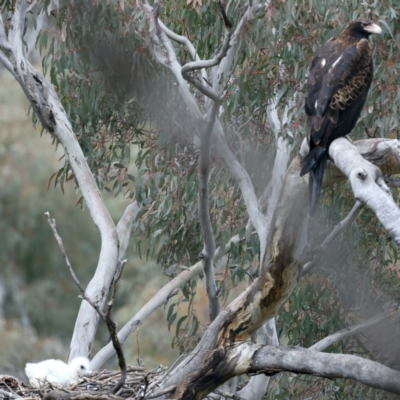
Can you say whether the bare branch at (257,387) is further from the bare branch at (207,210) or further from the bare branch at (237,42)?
the bare branch at (237,42)

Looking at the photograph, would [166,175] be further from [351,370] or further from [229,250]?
[351,370]

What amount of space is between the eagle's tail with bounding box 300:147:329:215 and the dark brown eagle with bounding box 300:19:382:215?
1.08 ft

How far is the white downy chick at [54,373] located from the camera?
456cm

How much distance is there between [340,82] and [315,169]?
95 cm

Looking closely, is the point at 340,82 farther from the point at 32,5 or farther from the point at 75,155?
the point at 32,5

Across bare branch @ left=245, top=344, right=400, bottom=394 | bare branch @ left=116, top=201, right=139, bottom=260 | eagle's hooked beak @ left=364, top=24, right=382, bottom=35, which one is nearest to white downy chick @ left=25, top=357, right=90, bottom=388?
bare branch @ left=245, top=344, right=400, bottom=394

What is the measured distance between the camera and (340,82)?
4516mm

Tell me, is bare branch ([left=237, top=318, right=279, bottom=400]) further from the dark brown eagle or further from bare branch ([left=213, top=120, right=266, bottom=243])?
the dark brown eagle

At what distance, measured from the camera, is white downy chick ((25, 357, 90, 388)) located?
179 inches

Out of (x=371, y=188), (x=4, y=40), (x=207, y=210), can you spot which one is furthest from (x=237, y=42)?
(x=371, y=188)

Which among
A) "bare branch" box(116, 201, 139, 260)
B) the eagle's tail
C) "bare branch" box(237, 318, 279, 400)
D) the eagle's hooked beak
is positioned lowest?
"bare branch" box(237, 318, 279, 400)

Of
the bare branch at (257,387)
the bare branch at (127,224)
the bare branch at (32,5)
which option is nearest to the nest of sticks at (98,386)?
the bare branch at (257,387)

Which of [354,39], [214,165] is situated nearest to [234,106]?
[214,165]

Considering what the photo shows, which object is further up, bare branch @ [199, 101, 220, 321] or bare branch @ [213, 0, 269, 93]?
bare branch @ [213, 0, 269, 93]
